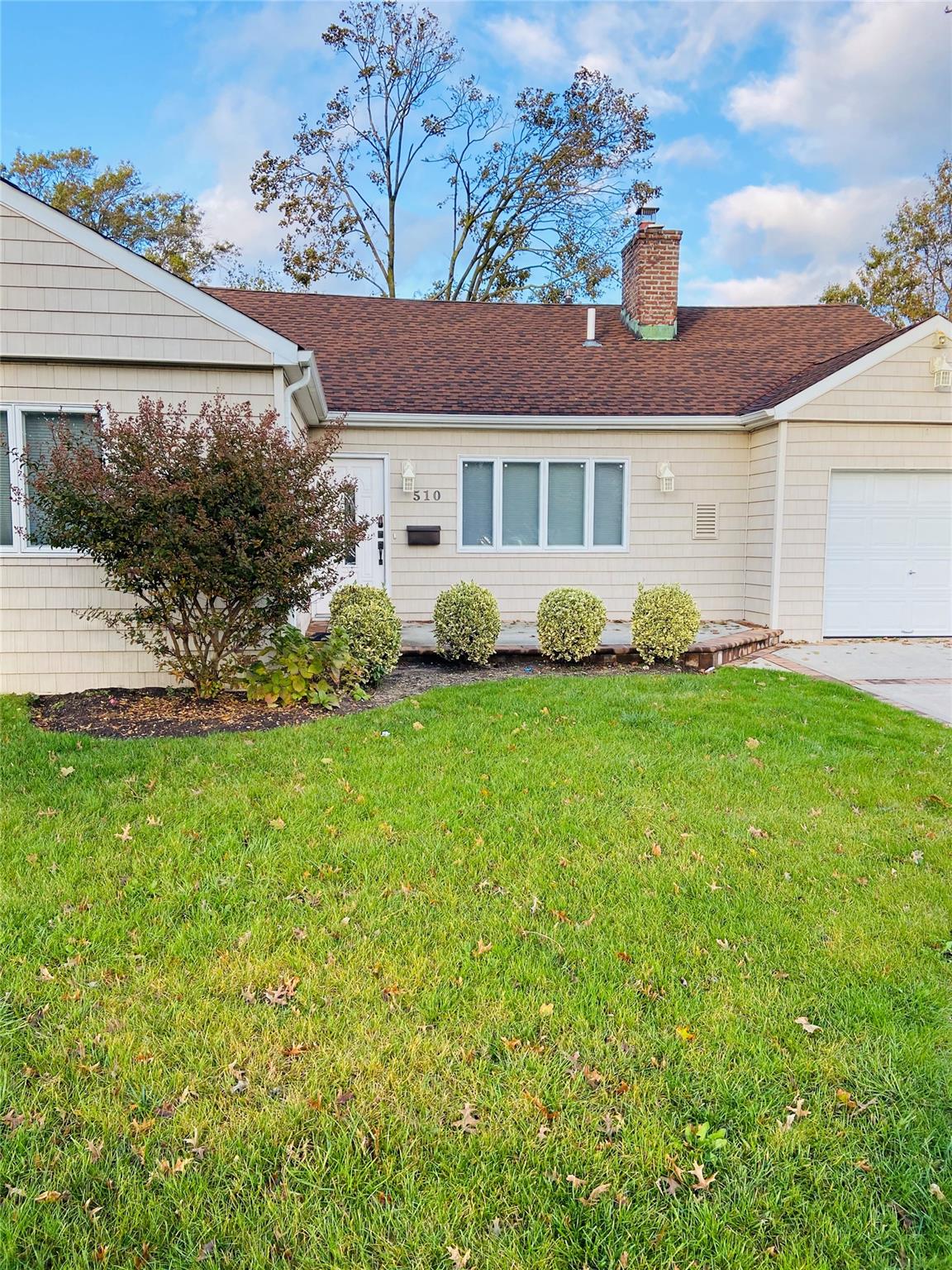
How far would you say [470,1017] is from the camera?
2.57 metres

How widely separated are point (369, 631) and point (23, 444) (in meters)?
3.52

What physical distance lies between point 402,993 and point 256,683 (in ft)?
14.3

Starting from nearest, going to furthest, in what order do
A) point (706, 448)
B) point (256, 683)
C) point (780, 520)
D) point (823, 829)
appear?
point (823, 829) → point (256, 683) → point (780, 520) → point (706, 448)

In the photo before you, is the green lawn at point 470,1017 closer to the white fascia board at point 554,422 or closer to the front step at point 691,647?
the front step at point 691,647

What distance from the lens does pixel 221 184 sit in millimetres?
22500

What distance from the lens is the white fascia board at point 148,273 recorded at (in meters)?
6.48

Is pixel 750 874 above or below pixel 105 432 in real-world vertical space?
below

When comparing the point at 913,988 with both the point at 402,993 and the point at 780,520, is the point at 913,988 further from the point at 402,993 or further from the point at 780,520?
the point at 780,520

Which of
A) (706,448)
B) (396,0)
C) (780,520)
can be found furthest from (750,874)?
(396,0)

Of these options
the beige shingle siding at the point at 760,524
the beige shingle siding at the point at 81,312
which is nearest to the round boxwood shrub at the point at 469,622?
the beige shingle siding at the point at 81,312

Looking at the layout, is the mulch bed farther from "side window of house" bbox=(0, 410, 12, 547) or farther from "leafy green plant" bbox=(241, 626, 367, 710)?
"side window of house" bbox=(0, 410, 12, 547)

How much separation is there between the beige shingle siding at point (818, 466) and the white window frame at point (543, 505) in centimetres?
223

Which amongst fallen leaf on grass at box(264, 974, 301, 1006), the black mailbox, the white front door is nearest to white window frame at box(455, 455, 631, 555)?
the black mailbox

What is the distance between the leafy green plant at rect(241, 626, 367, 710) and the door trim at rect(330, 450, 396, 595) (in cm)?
377
